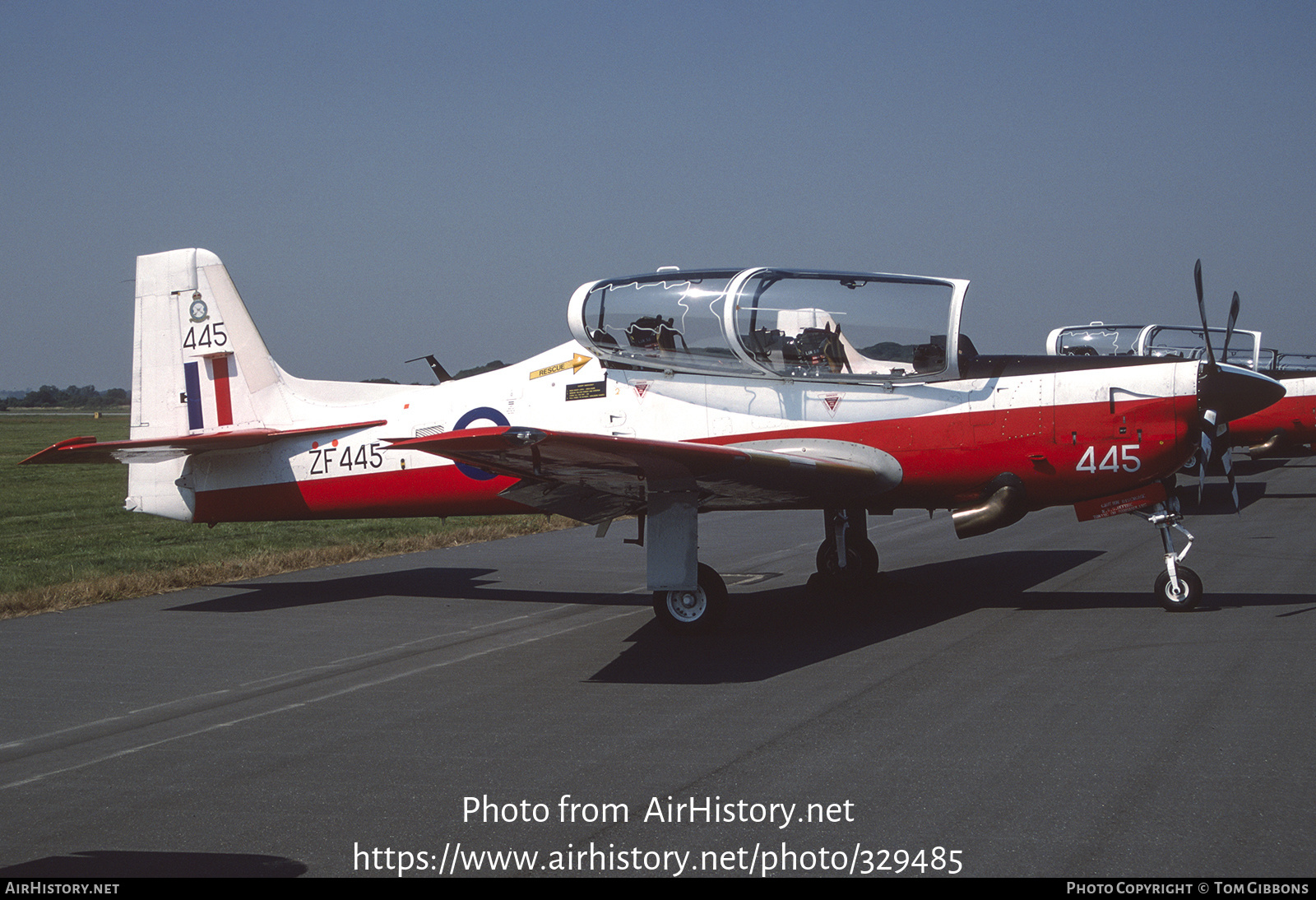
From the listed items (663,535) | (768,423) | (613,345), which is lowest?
(663,535)

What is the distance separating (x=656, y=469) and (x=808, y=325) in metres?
2.12

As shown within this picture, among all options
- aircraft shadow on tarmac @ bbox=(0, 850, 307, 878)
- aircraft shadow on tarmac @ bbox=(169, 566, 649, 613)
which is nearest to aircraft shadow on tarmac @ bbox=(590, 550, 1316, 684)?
aircraft shadow on tarmac @ bbox=(169, 566, 649, 613)

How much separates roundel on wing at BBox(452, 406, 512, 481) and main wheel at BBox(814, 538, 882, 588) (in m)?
3.41

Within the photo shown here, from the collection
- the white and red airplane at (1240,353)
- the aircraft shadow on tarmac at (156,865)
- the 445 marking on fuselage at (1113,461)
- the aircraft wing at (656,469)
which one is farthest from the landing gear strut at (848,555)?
the white and red airplane at (1240,353)

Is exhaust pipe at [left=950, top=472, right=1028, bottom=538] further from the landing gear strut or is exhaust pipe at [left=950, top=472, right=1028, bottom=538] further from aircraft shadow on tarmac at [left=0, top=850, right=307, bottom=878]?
aircraft shadow on tarmac at [left=0, top=850, right=307, bottom=878]

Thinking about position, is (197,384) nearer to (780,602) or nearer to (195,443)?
(195,443)

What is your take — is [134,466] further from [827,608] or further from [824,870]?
[824,870]

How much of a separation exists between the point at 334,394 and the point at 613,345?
339 centimetres

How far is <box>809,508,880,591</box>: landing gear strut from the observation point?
10.4m

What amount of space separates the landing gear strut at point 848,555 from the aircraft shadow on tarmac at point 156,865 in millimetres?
7119

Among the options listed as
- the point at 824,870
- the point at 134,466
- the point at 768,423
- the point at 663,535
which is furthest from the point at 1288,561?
the point at 134,466

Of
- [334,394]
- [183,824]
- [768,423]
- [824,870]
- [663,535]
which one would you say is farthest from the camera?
[334,394]

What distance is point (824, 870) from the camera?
3.79 meters

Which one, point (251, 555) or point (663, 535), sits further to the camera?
point (251, 555)
